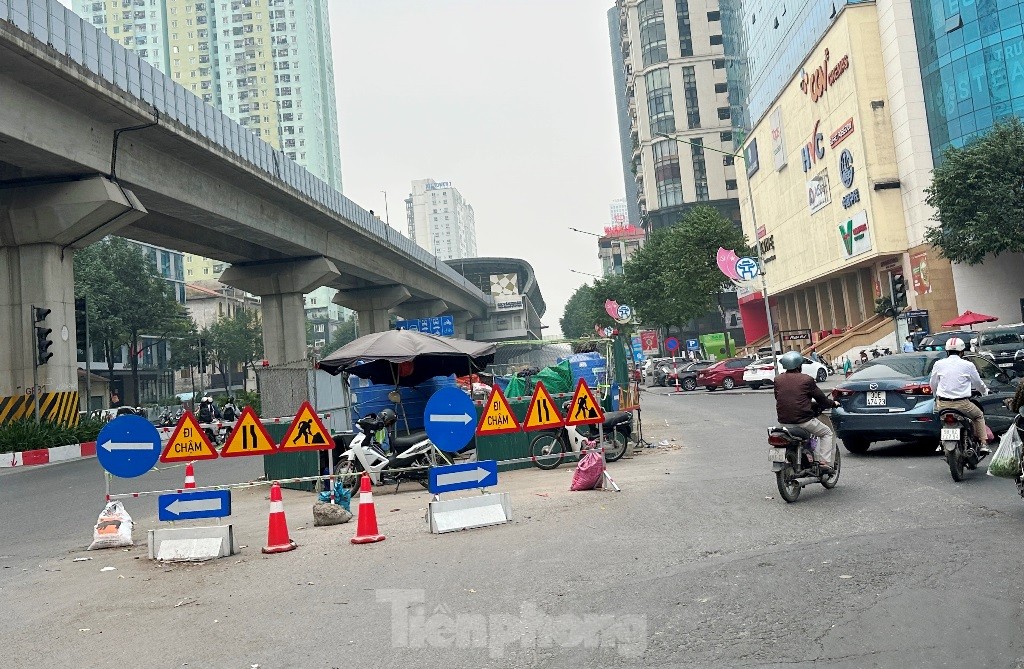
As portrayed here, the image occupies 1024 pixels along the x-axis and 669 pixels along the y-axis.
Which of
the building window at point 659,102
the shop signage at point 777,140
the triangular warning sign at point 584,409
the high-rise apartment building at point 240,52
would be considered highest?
the high-rise apartment building at point 240,52

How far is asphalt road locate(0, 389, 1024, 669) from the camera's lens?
5141 mm

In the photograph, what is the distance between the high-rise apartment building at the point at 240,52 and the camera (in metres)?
149

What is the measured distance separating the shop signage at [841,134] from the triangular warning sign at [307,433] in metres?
46.3

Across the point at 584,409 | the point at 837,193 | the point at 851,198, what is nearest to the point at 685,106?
the point at 837,193

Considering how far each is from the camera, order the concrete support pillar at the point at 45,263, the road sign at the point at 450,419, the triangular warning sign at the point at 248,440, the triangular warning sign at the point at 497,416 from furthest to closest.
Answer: the concrete support pillar at the point at 45,263 < the triangular warning sign at the point at 497,416 < the triangular warning sign at the point at 248,440 < the road sign at the point at 450,419

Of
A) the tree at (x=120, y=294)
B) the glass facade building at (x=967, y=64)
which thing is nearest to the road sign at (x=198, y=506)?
the glass facade building at (x=967, y=64)

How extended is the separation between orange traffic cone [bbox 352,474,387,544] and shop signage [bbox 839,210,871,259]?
46.1 m

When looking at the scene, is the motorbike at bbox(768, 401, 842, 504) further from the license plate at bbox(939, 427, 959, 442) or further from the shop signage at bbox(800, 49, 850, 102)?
the shop signage at bbox(800, 49, 850, 102)

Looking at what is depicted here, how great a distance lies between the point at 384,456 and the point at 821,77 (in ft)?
163

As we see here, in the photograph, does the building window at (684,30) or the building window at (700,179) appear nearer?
the building window at (700,179)

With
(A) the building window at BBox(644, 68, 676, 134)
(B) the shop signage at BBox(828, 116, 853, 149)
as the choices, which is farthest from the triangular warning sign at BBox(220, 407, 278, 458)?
(A) the building window at BBox(644, 68, 676, 134)

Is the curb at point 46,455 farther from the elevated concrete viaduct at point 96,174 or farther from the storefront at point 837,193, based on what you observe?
the storefront at point 837,193

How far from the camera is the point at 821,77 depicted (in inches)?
2168

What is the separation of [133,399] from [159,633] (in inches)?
2787
